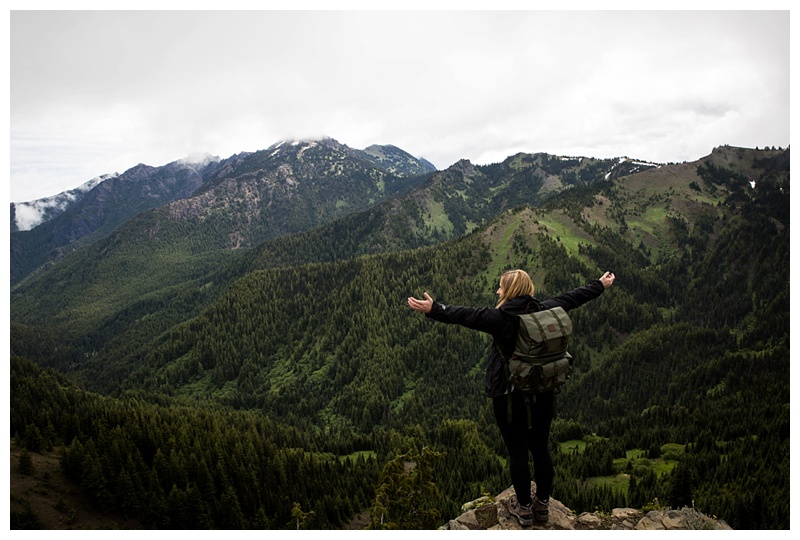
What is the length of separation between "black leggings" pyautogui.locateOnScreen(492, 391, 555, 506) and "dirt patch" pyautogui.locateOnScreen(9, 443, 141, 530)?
44.3 metres

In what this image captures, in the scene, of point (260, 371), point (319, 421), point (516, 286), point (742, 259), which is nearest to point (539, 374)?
point (516, 286)

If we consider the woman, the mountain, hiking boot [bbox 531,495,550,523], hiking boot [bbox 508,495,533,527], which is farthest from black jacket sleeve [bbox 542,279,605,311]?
the mountain

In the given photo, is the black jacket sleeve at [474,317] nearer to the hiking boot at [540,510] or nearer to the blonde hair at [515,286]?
the blonde hair at [515,286]

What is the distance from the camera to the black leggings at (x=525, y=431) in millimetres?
10383

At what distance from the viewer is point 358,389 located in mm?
148125

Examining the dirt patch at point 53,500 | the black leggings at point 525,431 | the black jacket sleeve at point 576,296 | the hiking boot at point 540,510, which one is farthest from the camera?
the dirt patch at point 53,500

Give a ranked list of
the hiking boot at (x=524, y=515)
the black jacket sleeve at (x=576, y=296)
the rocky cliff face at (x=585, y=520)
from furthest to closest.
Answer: the rocky cliff face at (x=585, y=520) < the hiking boot at (x=524, y=515) < the black jacket sleeve at (x=576, y=296)

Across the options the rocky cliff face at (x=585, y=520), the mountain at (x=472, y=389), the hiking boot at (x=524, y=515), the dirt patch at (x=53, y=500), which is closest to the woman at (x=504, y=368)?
the hiking boot at (x=524, y=515)

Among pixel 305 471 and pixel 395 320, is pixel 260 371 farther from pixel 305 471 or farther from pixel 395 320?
pixel 305 471

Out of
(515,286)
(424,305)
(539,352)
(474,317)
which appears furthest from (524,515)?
(424,305)

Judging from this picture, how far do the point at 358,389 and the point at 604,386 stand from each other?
7504 cm

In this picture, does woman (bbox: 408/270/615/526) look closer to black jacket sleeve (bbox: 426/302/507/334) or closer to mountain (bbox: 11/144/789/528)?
black jacket sleeve (bbox: 426/302/507/334)

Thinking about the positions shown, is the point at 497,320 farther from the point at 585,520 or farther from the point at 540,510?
the point at 585,520

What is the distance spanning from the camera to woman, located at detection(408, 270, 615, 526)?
9992 millimetres
